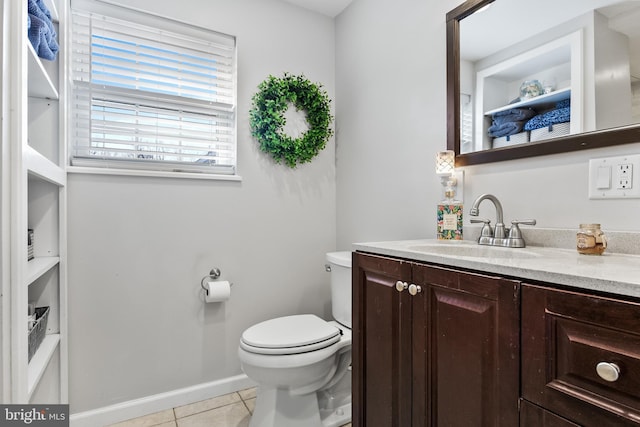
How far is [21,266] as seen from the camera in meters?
0.89

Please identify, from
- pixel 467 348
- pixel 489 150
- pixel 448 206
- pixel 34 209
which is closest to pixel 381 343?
pixel 467 348

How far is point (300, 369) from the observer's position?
1.44 metres

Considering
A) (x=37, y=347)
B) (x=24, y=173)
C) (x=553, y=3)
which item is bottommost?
(x=37, y=347)

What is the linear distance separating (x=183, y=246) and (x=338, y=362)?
1058mm

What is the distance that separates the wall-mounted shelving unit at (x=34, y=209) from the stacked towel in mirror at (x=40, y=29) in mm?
56

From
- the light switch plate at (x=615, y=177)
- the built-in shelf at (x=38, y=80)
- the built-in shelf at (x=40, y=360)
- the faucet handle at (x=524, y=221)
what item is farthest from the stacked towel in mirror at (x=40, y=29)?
the light switch plate at (x=615, y=177)

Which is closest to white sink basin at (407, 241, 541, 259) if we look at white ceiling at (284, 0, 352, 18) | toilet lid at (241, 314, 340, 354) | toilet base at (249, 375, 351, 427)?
toilet lid at (241, 314, 340, 354)

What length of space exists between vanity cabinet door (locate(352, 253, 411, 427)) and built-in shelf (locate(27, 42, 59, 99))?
4.32 ft

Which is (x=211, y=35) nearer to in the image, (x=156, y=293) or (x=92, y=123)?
(x=92, y=123)

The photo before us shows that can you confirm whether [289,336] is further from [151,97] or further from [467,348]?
[151,97]

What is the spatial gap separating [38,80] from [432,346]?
174cm

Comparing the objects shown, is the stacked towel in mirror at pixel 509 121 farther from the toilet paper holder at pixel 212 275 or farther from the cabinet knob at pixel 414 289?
the toilet paper holder at pixel 212 275

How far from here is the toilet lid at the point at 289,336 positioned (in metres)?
1.44

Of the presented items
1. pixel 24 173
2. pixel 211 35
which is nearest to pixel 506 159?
pixel 24 173
